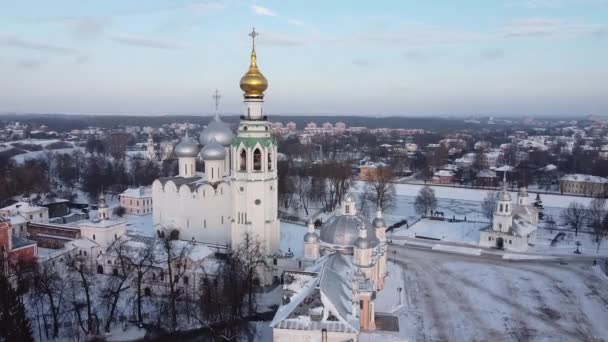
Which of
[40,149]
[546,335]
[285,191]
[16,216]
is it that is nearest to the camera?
[546,335]

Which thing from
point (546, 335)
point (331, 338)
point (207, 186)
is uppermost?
point (207, 186)

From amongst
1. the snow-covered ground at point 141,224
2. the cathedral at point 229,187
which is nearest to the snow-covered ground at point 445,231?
the cathedral at point 229,187

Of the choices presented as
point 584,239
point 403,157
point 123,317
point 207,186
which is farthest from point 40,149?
point 584,239

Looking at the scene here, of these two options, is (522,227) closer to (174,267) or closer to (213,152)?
(213,152)

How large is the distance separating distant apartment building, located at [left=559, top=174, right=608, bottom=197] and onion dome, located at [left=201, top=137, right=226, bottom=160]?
34055 millimetres

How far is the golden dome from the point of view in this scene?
759 inches

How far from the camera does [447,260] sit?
24.3 metres

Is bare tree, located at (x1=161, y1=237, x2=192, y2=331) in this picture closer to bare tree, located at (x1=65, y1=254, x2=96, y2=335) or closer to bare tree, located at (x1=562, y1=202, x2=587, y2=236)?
bare tree, located at (x1=65, y1=254, x2=96, y2=335)

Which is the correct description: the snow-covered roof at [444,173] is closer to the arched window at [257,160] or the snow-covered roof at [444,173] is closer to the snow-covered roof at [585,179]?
the snow-covered roof at [585,179]

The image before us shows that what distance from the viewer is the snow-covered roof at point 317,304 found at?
42.1 ft

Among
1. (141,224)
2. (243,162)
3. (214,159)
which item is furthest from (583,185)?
(141,224)

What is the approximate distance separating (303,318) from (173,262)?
776 cm

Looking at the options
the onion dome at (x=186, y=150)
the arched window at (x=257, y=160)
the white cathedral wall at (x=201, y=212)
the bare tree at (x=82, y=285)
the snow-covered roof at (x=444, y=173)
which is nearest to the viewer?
the bare tree at (x=82, y=285)

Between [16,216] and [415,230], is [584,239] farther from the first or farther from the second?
[16,216]
